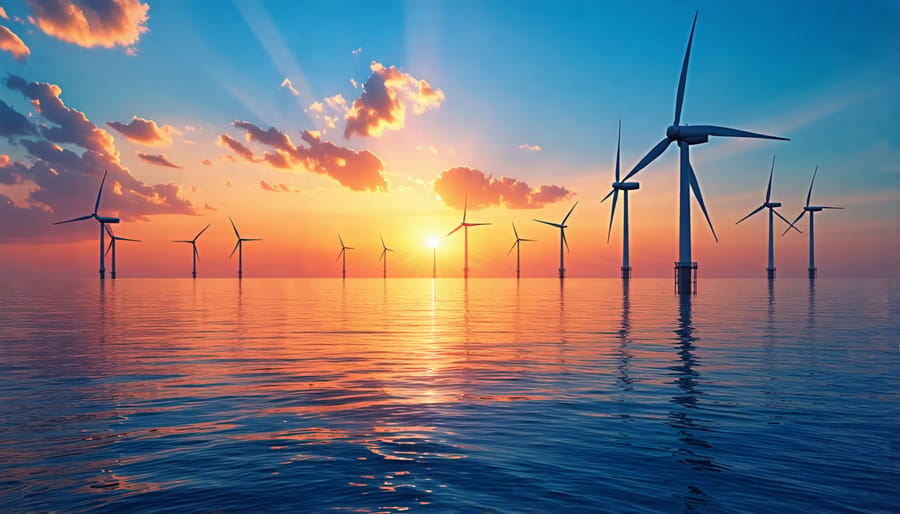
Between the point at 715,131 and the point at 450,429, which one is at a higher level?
the point at 715,131

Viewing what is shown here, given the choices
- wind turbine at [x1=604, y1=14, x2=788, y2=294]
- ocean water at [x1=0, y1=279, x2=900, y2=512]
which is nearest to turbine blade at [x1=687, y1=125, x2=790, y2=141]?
wind turbine at [x1=604, y1=14, x2=788, y2=294]

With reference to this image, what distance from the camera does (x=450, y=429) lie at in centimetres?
1661

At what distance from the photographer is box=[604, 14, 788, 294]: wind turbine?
120 m

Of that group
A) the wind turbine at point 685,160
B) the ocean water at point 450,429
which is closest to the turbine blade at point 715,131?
the wind turbine at point 685,160

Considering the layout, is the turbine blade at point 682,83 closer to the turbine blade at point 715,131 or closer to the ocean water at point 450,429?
the turbine blade at point 715,131

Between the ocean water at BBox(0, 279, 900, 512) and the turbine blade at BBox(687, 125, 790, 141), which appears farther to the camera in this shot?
the turbine blade at BBox(687, 125, 790, 141)

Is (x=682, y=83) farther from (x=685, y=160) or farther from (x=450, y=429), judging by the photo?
(x=450, y=429)

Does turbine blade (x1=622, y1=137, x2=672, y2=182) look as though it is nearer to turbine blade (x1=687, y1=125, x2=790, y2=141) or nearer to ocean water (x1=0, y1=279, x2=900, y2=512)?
turbine blade (x1=687, y1=125, x2=790, y2=141)

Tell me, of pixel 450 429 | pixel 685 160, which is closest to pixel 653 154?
pixel 685 160

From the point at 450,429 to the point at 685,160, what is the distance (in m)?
119

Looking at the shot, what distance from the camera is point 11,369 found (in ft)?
92.1

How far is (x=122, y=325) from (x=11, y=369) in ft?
89.1

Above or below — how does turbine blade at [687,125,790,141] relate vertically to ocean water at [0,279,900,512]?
above

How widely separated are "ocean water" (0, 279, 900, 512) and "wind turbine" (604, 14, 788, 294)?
88689 mm
